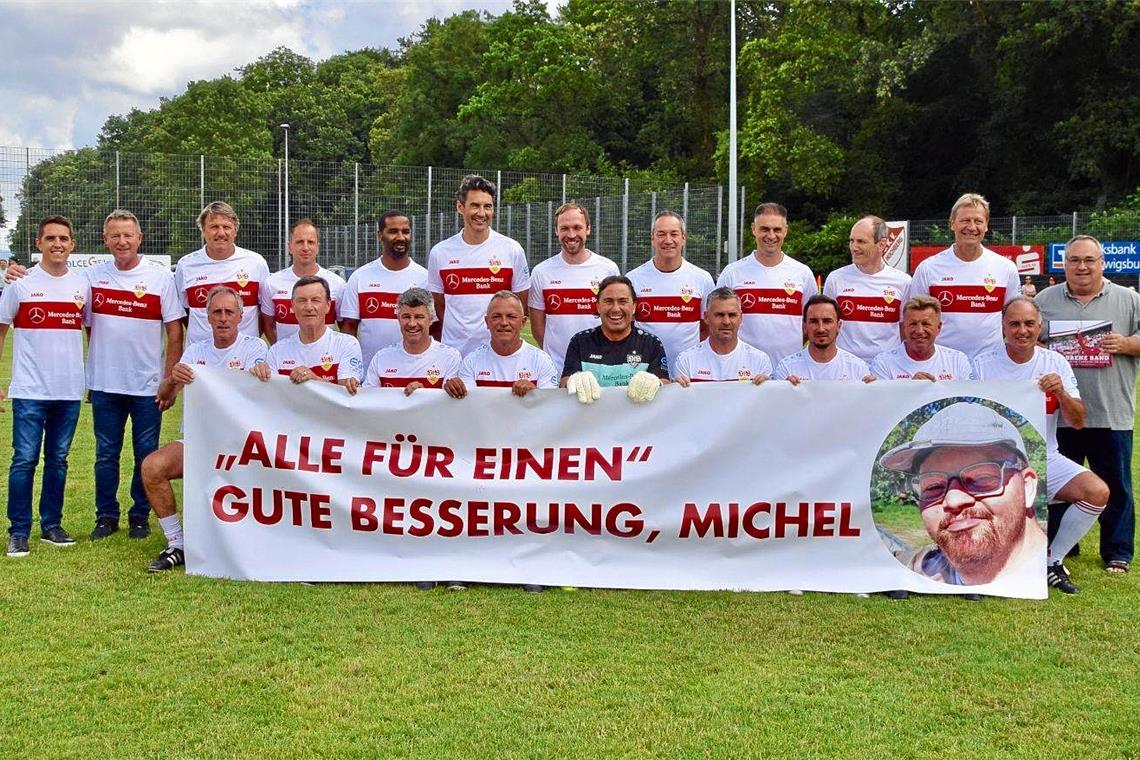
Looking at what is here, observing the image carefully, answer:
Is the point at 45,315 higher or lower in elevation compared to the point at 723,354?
higher

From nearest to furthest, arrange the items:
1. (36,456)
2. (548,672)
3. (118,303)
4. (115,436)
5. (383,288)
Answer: (548,672) < (36,456) < (118,303) < (115,436) < (383,288)

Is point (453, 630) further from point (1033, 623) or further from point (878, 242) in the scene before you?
point (878, 242)

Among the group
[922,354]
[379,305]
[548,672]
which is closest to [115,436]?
[379,305]

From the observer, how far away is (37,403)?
6.44 m

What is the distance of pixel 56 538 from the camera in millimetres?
6574

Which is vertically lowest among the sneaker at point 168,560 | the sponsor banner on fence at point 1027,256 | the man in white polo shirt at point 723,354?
the sneaker at point 168,560

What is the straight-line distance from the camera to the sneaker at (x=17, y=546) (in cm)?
630

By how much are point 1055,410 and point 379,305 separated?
14.0 feet

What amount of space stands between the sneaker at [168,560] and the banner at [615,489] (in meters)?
0.20

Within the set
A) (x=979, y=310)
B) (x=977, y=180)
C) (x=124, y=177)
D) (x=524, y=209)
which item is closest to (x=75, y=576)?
(x=979, y=310)

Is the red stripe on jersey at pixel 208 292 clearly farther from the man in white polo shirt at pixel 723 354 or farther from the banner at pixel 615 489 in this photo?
the man in white polo shirt at pixel 723 354

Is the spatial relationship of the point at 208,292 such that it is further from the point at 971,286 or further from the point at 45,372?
the point at 971,286

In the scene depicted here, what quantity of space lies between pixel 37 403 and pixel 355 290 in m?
2.08

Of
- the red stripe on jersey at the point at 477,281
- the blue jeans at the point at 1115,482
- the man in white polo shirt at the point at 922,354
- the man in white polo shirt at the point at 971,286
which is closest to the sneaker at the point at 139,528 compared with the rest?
the red stripe on jersey at the point at 477,281
